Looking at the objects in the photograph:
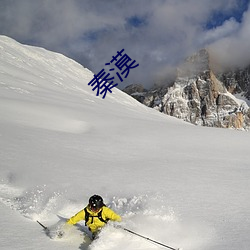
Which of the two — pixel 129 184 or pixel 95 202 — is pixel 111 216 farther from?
pixel 129 184

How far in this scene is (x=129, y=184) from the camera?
812cm

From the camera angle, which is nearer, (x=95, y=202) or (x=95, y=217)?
(x=95, y=202)

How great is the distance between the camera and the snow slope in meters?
5.47

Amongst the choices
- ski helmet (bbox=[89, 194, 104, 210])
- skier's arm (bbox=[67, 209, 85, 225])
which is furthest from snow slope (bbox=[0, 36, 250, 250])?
ski helmet (bbox=[89, 194, 104, 210])

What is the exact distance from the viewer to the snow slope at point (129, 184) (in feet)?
18.0

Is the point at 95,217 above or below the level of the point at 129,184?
below

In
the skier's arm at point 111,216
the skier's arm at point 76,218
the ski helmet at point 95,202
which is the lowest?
the skier's arm at point 76,218

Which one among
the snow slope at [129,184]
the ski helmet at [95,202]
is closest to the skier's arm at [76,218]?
the snow slope at [129,184]

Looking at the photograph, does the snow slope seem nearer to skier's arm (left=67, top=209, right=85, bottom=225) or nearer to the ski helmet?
skier's arm (left=67, top=209, right=85, bottom=225)

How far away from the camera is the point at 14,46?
6788 cm

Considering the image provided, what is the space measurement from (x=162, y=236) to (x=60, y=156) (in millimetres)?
5773

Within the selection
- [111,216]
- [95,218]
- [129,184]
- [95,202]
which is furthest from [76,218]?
[129,184]

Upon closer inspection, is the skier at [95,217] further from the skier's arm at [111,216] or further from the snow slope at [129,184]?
the snow slope at [129,184]

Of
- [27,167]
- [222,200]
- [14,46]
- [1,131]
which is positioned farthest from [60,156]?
[14,46]
